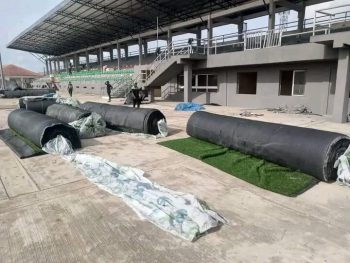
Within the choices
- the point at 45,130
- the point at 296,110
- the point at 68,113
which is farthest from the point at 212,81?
the point at 45,130

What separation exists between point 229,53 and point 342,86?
7101 millimetres

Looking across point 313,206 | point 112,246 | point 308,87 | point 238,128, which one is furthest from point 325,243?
point 308,87

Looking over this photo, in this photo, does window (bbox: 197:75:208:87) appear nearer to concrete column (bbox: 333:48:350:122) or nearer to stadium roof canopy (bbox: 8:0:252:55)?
stadium roof canopy (bbox: 8:0:252:55)

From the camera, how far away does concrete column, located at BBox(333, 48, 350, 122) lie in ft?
36.6

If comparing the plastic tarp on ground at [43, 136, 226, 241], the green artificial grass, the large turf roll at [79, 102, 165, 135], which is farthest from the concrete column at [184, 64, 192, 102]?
the plastic tarp on ground at [43, 136, 226, 241]

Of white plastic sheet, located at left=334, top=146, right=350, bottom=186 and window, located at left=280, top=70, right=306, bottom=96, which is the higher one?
window, located at left=280, top=70, right=306, bottom=96

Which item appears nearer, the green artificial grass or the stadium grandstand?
the green artificial grass

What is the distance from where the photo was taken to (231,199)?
4465mm

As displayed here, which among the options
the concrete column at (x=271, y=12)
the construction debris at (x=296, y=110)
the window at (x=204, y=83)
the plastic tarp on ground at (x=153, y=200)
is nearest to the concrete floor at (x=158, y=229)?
the plastic tarp on ground at (x=153, y=200)

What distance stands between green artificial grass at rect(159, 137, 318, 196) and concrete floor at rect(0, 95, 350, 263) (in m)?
0.20

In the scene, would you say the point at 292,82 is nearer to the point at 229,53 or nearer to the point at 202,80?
the point at 229,53

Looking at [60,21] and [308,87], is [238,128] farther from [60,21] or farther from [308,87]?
[60,21]

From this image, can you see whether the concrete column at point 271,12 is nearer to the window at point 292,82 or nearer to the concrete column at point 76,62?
the window at point 292,82

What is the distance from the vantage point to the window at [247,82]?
18625mm
